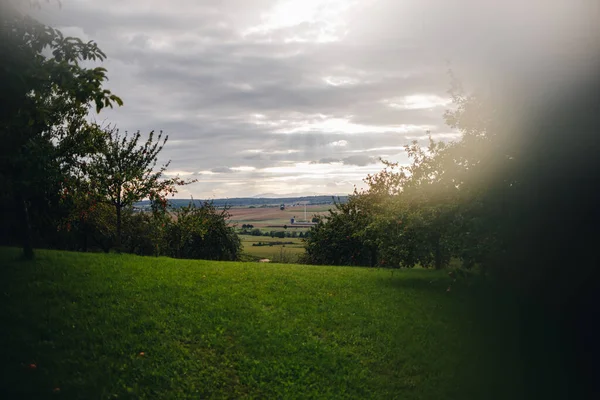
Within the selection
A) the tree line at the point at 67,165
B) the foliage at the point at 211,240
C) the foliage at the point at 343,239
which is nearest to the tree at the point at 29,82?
the tree line at the point at 67,165

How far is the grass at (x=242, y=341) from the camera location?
31.5ft

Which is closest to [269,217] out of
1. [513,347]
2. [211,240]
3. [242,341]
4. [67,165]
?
[211,240]

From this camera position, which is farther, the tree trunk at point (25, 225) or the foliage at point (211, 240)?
the foliage at point (211, 240)

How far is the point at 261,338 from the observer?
38.5ft

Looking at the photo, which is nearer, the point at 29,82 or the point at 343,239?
the point at 29,82

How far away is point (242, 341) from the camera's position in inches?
452

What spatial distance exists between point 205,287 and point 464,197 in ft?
34.0

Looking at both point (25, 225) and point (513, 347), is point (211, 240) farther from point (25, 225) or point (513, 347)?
point (513, 347)

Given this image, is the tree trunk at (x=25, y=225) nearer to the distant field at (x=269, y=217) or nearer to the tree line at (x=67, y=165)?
the tree line at (x=67, y=165)

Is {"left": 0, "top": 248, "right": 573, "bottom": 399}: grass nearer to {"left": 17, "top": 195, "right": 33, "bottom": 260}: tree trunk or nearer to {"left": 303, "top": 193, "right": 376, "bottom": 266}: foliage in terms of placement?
{"left": 17, "top": 195, "right": 33, "bottom": 260}: tree trunk

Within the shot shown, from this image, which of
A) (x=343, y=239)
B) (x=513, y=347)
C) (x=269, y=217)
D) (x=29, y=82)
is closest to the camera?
(x=29, y=82)

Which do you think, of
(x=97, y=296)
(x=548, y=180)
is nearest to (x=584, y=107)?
(x=548, y=180)

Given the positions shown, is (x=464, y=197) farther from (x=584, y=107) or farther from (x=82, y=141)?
(x=82, y=141)

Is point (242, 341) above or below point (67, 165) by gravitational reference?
below
